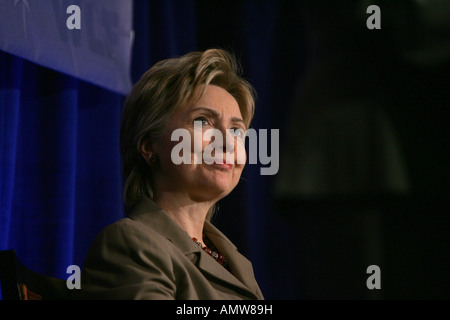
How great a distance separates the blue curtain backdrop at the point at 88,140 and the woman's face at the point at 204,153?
618 mm

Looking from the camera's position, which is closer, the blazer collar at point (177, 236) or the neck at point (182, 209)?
the blazer collar at point (177, 236)

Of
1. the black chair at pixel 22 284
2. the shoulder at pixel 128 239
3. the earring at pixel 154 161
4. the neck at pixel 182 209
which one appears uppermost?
the earring at pixel 154 161

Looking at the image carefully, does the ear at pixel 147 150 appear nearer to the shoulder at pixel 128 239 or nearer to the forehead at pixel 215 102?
the forehead at pixel 215 102

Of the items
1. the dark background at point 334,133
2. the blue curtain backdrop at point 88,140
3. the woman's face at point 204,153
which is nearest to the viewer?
the woman's face at point 204,153

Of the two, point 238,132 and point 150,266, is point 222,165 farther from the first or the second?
point 150,266

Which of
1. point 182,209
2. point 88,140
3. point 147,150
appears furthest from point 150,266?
point 88,140

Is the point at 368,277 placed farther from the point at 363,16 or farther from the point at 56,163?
the point at 56,163

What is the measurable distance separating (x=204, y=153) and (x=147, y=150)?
6.9 inches

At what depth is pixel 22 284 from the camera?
1.18 metres

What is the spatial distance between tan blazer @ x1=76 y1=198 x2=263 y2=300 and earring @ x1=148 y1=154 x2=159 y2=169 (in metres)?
0.11

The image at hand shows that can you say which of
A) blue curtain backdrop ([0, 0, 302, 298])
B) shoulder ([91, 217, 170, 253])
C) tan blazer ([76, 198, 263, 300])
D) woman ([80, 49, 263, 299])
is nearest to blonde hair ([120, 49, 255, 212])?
woman ([80, 49, 263, 299])

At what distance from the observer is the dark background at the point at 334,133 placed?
2195mm

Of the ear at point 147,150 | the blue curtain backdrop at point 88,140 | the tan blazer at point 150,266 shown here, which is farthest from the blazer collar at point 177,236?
the blue curtain backdrop at point 88,140

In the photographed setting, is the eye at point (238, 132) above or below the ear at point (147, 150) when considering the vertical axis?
above
